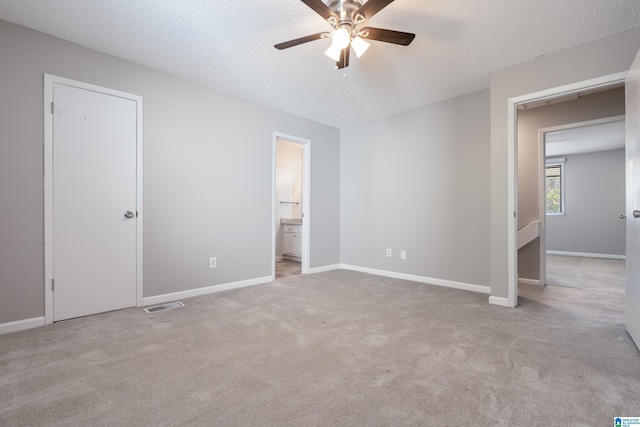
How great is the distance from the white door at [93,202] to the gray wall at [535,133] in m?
5.09

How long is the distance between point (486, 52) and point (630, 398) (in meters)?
2.78

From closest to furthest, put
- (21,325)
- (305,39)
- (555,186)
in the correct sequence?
1. (305,39)
2. (21,325)
3. (555,186)

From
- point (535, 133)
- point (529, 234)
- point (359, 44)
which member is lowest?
point (529, 234)

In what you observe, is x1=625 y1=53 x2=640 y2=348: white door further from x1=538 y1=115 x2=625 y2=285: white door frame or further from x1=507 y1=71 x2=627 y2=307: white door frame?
x1=538 y1=115 x2=625 y2=285: white door frame

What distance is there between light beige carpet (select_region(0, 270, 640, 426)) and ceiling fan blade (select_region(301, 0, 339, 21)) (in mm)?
2238

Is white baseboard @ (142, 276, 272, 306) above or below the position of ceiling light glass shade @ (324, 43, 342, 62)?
below

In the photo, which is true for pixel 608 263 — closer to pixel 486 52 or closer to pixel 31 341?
pixel 486 52

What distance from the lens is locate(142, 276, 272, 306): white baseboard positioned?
3203 mm

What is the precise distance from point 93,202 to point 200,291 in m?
1.45

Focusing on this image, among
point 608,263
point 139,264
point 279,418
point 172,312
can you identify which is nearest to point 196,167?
point 139,264

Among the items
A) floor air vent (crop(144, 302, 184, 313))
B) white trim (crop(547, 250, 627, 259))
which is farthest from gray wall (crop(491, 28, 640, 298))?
white trim (crop(547, 250, 627, 259))

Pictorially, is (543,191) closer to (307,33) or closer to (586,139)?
(586,139)

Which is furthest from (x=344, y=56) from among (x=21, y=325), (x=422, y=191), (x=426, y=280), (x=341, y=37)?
(x=21, y=325)

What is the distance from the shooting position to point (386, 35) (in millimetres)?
2119
